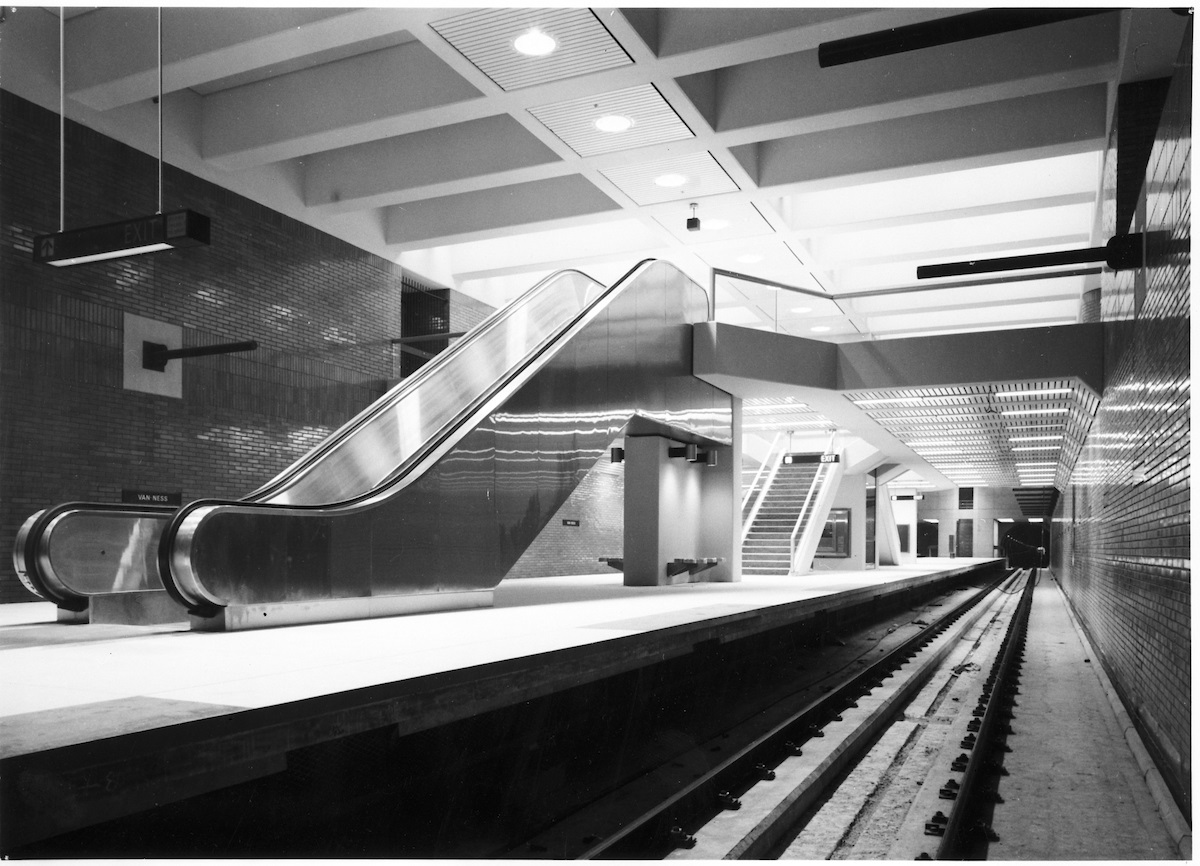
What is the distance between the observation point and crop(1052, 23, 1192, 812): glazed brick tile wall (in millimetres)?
4207

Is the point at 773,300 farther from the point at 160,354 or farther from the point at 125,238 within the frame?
the point at 125,238

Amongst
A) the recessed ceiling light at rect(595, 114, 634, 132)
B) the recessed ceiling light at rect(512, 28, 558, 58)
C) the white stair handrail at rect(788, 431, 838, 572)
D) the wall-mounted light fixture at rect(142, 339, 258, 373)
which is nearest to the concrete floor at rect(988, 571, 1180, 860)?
the recessed ceiling light at rect(512, 28, 558, 58)

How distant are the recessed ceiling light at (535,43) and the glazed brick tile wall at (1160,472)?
572 cm

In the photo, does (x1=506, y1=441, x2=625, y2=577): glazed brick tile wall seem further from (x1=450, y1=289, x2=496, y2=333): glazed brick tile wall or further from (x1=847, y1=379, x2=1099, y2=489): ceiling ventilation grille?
(x1=847, y1=379, x2=1099, y2=489): ceiling ventilation grille

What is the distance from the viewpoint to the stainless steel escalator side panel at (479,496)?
21.8ft

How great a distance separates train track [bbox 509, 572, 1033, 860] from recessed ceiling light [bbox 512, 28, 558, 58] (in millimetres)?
6652

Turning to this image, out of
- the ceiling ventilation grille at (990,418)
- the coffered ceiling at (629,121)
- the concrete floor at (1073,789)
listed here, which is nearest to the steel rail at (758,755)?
the concrete floor at (1073,789)

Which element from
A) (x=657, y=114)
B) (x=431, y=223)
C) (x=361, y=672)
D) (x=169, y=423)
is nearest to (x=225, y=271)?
(x=169, y=423)

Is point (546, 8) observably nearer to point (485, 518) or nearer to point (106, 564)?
point (485, 518)

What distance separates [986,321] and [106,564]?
837 inches

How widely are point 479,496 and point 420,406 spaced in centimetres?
234

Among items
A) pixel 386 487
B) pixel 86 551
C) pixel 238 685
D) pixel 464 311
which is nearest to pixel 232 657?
pixel 238 685

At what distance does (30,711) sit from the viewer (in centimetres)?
340

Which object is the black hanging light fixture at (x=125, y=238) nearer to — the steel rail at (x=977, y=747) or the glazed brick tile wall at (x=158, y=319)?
the glazed brick tile wall at (x=158, y=319)
